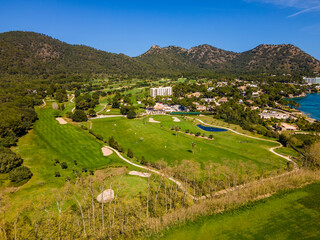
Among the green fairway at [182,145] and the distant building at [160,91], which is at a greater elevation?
the distant building at [160,91]

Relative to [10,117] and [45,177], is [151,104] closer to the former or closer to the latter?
[10,117]

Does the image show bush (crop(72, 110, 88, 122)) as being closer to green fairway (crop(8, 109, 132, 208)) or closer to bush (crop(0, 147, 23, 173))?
green fairway (crop(8, 109, 132, 208))

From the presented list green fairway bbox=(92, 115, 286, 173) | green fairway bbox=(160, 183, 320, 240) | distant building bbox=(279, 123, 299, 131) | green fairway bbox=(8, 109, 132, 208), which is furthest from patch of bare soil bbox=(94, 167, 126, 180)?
distant building bbox=(279, 123, 299, 131)

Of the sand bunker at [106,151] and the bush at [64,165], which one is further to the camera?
the sand bunker at [106,151]

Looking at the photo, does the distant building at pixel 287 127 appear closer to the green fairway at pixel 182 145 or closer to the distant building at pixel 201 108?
the green fairway at pixel 182 145

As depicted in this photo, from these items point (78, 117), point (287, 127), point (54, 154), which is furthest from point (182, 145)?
point (287, 127)

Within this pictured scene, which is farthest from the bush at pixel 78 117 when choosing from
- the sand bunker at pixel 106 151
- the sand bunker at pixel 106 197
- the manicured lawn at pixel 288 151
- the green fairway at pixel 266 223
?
the manicured lawn at pixel 288 151

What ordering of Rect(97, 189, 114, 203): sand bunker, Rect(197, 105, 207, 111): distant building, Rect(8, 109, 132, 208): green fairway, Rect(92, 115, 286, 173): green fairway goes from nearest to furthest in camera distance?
1. Rect(97, 189, 114, 203): sand bunker
2. Rect(8, 109, 132, 208): green fairway
3. Rect(92, 115, 286, 173): green fairway
4. Rect(197, 105, 207, 111): distant building
